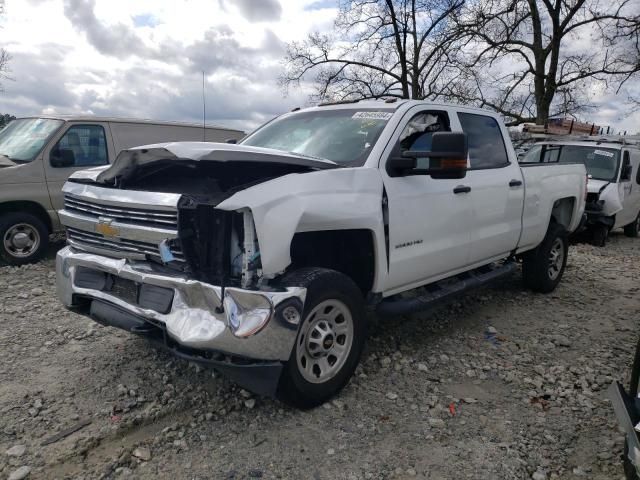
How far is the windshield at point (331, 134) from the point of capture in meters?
3.74

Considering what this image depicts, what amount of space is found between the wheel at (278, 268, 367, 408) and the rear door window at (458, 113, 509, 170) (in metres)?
2.00

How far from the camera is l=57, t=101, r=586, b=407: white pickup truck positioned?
2.80 metres

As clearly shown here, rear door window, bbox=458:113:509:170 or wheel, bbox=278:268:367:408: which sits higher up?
rear door window, bbox=458:113:509:170

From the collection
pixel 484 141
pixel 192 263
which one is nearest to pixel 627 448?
pixel 192 263

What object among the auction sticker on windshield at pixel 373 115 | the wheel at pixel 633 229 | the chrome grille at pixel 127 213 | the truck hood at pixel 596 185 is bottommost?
the wheel at pixel 633 229

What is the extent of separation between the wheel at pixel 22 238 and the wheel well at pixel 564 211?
6.41m

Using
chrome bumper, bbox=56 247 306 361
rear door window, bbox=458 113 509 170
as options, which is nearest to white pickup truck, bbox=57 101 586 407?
chrome bumper, bbox=56 247 306 361

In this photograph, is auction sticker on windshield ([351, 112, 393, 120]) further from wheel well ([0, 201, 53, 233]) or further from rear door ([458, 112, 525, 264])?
wheel well ([0, 201, 53, 233])

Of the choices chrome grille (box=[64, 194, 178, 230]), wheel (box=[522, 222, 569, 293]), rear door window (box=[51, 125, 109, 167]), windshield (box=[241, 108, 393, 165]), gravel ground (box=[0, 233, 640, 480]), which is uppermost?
windshield (box=[241, 108, 393, 165])

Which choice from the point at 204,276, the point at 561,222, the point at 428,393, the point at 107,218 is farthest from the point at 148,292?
the point at 561,222

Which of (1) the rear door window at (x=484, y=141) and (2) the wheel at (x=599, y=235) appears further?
(2) the wheel at (x=599, y=235)

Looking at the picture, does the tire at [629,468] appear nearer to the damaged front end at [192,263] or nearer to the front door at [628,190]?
the damaged front end at [192,263]

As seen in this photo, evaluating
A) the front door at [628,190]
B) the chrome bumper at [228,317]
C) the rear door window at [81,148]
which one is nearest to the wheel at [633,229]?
the front door at [628,190]

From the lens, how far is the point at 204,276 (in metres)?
2.91
